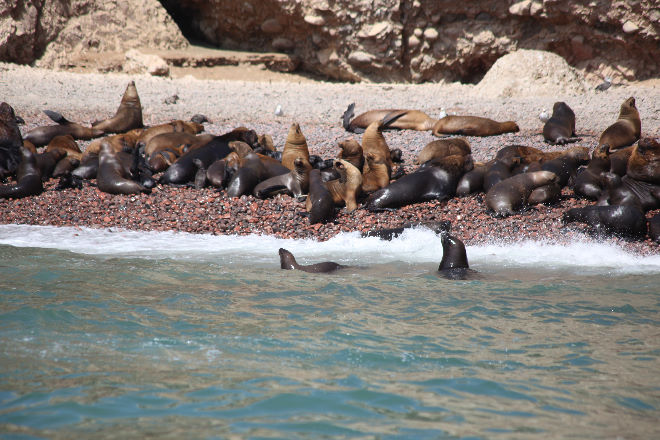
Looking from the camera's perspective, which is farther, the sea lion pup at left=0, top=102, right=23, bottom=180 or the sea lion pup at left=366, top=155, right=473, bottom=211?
the sea lion pup at left=0, top=102, right=23, bottom=180

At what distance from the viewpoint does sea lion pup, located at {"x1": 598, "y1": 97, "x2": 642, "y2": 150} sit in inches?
392

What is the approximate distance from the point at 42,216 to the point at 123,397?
21.2ft

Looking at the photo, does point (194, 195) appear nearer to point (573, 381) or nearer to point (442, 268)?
point (442, 268)

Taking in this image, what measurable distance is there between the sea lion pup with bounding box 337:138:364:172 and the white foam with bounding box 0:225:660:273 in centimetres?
209

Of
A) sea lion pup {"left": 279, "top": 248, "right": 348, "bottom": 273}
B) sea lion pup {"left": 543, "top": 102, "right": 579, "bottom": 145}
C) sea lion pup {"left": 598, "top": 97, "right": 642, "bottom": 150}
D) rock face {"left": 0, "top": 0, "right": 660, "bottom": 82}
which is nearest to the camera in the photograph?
sea lion pup {"left": 279, "top": 248, "right": 348, "bottom": 273}

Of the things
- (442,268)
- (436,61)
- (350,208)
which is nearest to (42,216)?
(350,208)

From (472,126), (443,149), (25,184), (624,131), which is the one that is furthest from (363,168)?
(25,184)

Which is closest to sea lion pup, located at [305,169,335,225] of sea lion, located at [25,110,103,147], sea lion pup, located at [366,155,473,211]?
sea lion pup, located at [366,155,473,211]

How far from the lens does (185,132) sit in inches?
452

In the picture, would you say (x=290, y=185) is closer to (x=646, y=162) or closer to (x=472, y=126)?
(x=472, y=126)

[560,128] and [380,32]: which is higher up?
[380,32]

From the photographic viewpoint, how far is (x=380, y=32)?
65.0 feet

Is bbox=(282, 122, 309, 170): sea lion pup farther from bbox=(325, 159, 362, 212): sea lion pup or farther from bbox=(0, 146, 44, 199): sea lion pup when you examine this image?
bbox=(0, 146, 44, 199): sea lion pup

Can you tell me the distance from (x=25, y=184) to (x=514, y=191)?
278 inches
